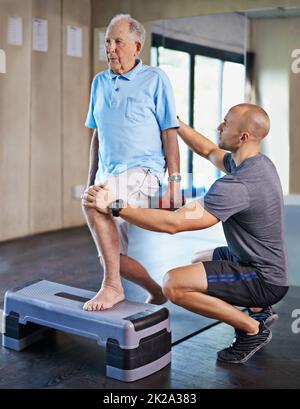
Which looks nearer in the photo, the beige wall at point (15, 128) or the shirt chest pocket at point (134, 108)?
the shirt chest pocket at point (134, 108)

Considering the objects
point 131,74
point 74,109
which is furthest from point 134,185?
point 74,109

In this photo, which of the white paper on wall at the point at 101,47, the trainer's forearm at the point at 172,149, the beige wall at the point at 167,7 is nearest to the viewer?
the trainer's forearm at the point at 172,149

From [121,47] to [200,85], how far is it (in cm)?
240

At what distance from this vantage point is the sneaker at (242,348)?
248 cm

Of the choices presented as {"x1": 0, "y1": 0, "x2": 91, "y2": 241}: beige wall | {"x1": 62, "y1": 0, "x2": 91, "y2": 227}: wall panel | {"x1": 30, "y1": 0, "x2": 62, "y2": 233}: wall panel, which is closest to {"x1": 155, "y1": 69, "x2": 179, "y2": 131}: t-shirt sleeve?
{"x1": 0, "y1": 0, "x2": 91, "y2": 241}: beige wall

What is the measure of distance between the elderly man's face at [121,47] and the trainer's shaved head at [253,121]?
0.63 metres

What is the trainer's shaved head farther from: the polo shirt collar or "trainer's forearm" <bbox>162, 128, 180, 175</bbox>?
the polo shirt collar

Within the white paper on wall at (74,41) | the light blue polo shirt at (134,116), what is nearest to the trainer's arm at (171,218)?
the light blue polo shirt at (134,116)

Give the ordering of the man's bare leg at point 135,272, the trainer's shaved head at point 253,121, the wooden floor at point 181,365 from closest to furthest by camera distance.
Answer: the wooden floor at point 181,365, the trainer's shaved head at point 253,121, the man's bare leg at point 135,272

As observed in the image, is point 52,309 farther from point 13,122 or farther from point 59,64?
point 59,64

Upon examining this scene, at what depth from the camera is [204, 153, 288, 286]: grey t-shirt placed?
234 cm

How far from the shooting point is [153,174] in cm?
281

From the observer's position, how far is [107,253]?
2559mm

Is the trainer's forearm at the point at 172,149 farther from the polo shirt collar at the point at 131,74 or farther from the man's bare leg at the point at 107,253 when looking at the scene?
the man's bare leg at the point at 107,253
